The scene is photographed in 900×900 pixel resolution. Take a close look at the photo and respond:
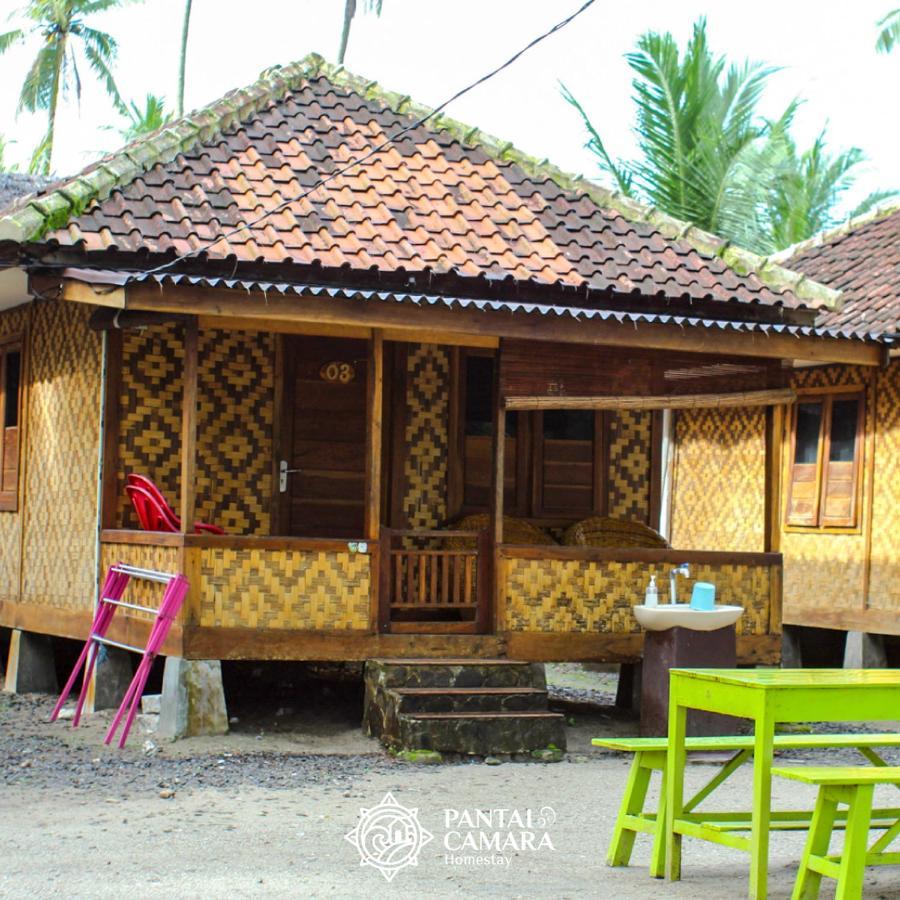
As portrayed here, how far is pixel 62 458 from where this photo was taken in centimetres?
1283

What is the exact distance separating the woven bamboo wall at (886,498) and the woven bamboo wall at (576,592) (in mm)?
3406

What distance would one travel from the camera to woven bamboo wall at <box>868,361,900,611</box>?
1513 centimetres

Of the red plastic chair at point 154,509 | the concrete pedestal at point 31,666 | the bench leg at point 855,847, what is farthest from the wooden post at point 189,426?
the bench leg at point 855,847

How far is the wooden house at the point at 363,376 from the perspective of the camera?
1100cm

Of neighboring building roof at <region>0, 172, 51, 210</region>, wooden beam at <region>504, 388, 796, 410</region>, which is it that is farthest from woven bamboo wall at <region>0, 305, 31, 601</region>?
wooden beam at <region>504, 388, 796, 410</region>

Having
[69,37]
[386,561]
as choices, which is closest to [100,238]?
[386,561]

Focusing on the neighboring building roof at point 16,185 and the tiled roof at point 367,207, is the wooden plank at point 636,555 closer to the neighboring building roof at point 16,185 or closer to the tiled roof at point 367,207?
the tiled roof at point 367,207

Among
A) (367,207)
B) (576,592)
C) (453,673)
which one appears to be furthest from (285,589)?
(367,207)

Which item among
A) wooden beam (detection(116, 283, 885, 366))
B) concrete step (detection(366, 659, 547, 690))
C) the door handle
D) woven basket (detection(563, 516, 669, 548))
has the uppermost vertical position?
wooden beam (detection(116, 283, 885, 366))

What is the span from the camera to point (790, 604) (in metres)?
16.5

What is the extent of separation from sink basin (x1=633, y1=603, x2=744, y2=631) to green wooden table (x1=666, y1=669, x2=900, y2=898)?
4144 mm

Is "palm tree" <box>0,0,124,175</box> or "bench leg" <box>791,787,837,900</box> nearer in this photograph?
"bench leg" <box>791,787,837,900</box>

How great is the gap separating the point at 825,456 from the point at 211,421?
22.1 ft

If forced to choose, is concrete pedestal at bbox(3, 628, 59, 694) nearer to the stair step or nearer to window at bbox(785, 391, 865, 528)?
the stair step
